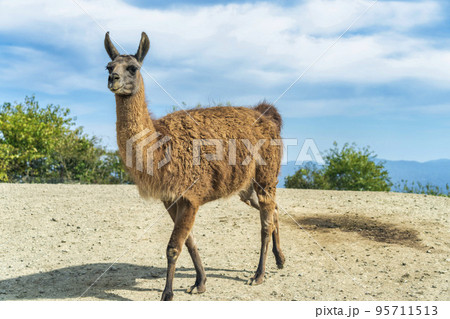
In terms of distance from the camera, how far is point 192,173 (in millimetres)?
5816

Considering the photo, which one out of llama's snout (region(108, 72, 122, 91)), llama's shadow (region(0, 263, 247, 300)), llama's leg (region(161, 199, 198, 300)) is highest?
llama's snout (region(108, 72, 122, 91))

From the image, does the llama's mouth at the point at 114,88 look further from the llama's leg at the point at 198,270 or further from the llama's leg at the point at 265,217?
the llama's leg at the point at 265,217

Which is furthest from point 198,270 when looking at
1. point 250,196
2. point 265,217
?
point 250,196

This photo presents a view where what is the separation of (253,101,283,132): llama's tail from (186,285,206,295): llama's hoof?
3290 mm

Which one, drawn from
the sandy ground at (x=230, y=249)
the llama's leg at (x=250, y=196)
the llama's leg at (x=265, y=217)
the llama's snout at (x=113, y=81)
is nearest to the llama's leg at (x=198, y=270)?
the sandy ground at (x=230, y=249)

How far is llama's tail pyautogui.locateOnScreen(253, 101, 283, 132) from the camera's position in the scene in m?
A: 7.82

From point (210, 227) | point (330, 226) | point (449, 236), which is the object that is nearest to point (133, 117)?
point (210, 227)

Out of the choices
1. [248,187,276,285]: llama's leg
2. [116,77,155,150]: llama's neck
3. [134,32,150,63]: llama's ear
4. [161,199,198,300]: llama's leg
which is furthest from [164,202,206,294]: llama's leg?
[134,32,150,63]: llama's ear

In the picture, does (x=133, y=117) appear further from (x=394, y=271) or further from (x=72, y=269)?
(x=394, y=271)

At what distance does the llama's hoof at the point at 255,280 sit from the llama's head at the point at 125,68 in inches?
146

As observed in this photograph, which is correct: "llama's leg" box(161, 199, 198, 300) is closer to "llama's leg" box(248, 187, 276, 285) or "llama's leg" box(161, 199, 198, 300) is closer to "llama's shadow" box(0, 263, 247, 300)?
"llama's shadow" box(0, 263, 247, 300)

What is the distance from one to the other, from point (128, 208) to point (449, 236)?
842 centimetres

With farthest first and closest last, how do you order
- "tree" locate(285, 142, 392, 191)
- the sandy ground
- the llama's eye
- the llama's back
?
"tree" locate(285, 142, 392, 191) → the sandy ground → the llama's back → the llama's eye

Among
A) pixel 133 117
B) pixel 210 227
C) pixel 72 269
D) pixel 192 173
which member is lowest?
pixel 72 269
